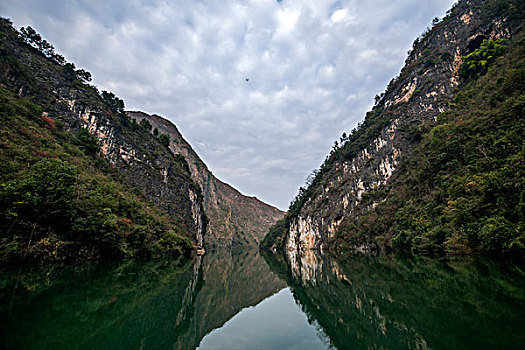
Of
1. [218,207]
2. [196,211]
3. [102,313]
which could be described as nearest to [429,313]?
[102,313]

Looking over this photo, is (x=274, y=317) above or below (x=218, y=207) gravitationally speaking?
below

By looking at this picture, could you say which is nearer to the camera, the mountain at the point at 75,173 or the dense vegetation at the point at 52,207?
the dense vegetation at the point at 52,207

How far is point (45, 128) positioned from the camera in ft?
86.8

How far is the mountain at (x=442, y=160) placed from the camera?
587 inches

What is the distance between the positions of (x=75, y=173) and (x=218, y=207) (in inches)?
3768

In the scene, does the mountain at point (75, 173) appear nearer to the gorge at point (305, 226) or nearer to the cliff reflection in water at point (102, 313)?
the gorge at point (305, 226)

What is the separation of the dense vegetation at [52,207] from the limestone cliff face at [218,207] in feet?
Result: 208

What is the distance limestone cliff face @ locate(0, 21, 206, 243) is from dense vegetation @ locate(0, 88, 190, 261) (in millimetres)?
5071

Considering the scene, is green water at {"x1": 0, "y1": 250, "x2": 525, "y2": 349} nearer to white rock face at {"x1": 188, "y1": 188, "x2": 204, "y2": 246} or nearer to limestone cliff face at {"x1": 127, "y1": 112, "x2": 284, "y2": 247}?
white rock face at {"x1": 188, "y1": 188, "x2": 204, "y2": 246}

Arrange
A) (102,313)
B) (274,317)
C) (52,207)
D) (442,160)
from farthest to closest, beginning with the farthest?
(442,160), (52,207), (274,317), (102,313)

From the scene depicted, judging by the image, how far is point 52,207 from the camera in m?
14.0

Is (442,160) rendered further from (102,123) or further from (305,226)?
(102,123)

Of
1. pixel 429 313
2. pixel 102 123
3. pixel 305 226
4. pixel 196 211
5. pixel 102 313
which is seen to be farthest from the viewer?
pixel 305 226

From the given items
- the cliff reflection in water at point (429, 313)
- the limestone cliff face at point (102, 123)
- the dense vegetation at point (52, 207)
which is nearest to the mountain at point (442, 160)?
the cliff reflection in water at point (429, 313)
